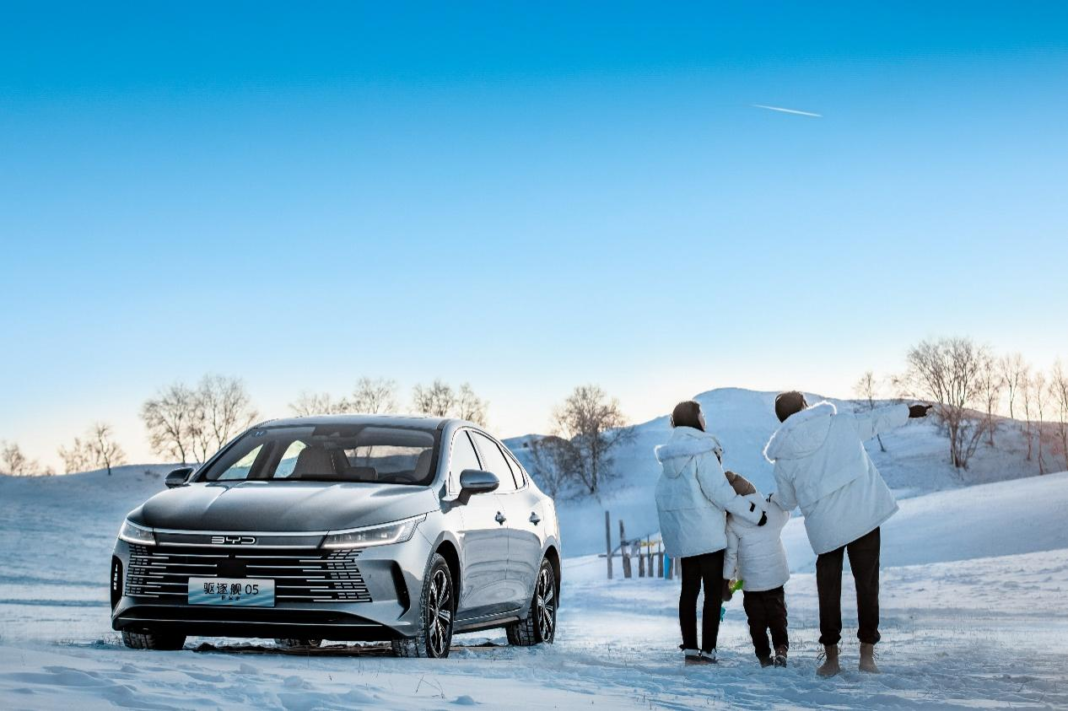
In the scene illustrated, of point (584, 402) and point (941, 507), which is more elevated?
point (584, 402)

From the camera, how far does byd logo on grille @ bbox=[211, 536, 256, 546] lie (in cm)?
772

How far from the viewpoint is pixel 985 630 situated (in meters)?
15.0

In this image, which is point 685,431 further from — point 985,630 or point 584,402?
point 584,402

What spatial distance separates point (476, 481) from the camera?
28.7 ft

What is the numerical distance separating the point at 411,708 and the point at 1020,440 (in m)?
121

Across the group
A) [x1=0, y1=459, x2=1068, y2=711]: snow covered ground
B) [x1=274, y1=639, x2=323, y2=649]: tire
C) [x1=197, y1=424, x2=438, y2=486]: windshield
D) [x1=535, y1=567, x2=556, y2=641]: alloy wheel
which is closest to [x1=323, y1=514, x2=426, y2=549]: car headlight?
[x1=0, y1=459, x2=1068, y2=711]: snow covered ground

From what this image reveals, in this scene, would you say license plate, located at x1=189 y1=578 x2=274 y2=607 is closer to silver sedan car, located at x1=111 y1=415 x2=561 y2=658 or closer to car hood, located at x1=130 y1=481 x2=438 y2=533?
silver sedan car, located at x1=111 y1=415 x2=561 y2=658

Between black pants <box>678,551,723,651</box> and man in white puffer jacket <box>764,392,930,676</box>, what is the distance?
83 cm

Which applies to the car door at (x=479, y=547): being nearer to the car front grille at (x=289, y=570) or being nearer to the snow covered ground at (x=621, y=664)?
the snow covered ground at (x=621, y=664)

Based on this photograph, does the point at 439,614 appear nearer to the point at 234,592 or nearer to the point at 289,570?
the point at 289,570

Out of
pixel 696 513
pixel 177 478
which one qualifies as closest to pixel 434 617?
pixel 177 478

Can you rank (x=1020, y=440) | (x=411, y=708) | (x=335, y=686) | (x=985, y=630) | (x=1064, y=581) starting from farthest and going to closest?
1. (x=1020, y=440)
2. (x=1064, y=581)
3. (x=985, y=630)
4. (x=335, y=686)
5. (x=411, y=708)

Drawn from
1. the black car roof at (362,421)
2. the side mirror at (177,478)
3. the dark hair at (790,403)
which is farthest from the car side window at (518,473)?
the side mirror at (177,478)

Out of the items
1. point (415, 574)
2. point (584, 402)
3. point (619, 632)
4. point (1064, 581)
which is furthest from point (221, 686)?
point (584, 402)
